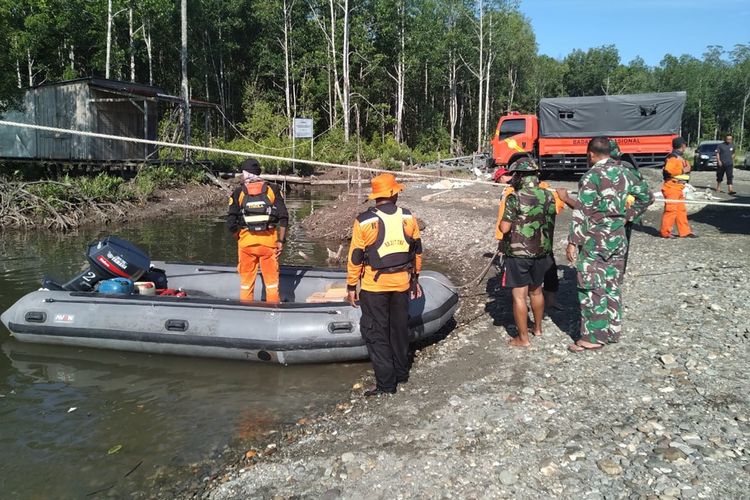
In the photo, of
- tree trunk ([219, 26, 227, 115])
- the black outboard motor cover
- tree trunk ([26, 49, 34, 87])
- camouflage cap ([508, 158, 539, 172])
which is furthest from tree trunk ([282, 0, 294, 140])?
camouflage cap ([508, 158, 539, 172])

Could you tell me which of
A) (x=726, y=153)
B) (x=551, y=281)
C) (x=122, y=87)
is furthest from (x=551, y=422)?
(x=122, y=87)

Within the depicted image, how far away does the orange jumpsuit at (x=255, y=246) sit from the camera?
6.29 metres

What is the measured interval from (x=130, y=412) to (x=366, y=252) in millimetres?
2604

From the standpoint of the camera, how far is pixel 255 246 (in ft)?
20.8

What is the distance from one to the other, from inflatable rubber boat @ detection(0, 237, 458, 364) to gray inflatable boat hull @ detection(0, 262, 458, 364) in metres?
0.01

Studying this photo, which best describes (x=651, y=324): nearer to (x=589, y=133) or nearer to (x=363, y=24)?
(x=589, y=133)

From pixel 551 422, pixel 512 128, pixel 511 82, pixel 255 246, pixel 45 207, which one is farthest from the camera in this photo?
pixel 511 82

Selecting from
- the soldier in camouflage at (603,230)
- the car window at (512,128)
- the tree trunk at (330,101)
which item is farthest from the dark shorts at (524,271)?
the tree trunk at (330,101)

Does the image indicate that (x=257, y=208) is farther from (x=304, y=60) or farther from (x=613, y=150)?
(x=304, y=60)

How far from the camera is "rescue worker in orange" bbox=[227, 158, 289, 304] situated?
623cm

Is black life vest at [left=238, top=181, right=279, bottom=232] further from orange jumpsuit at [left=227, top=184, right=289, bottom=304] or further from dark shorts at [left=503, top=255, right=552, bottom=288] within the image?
dark shorts at [left=503, top=255, right=552, bottom=288]

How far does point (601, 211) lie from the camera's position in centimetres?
471

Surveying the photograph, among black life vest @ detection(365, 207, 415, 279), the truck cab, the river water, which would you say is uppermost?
the truck cab

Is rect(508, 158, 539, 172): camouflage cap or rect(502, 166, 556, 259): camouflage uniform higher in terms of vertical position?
rect(508, 158, 539, 172): camouflage cap
